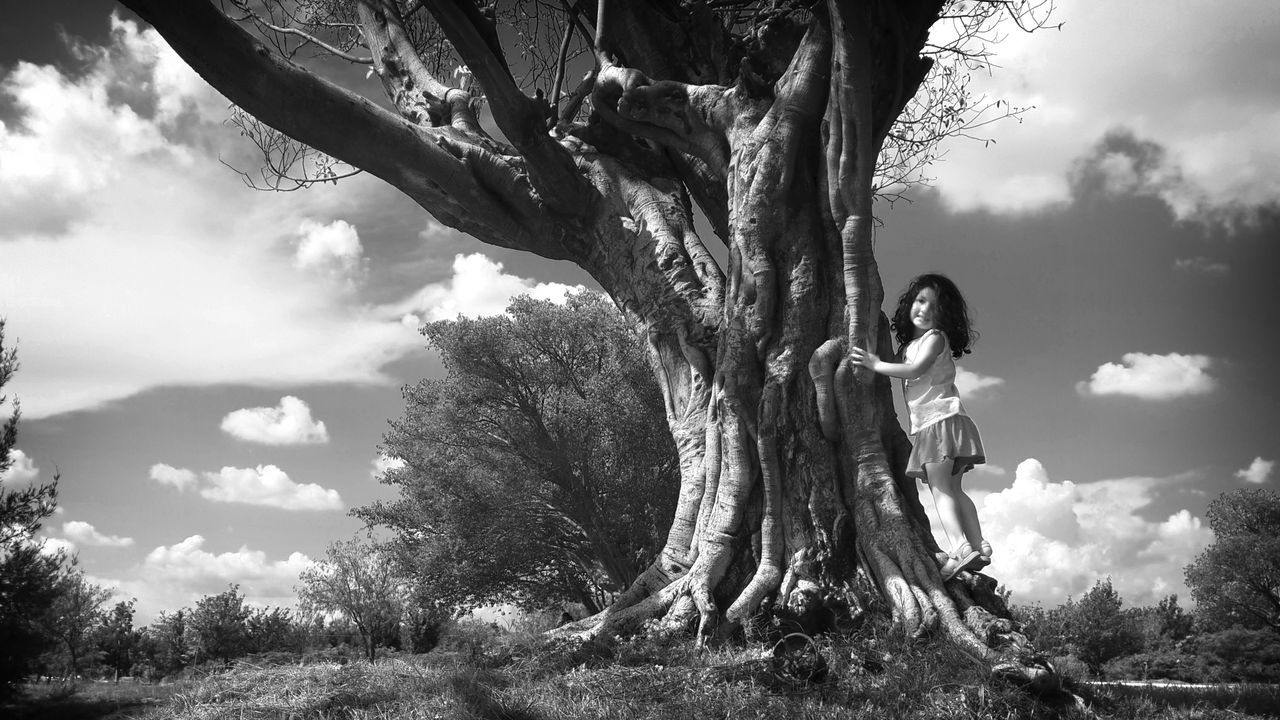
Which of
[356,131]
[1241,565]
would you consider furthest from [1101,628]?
[356,131]

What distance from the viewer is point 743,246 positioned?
6.20 meters

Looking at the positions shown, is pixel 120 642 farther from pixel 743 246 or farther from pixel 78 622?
pixel 743 246

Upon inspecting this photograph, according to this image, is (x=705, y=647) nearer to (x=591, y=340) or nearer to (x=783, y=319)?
(x=783, y=319)

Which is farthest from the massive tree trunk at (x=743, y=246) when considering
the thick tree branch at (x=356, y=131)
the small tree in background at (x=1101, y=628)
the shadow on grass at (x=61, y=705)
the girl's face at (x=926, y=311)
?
the small tree in background at (x=1101, y=628)

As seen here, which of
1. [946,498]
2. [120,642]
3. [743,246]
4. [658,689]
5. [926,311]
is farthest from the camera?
[120,642]

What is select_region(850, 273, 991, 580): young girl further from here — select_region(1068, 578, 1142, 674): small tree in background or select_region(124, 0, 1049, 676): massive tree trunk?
select_region(1068, 578, 1142, 674): small tree in background

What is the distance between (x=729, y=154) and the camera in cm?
688

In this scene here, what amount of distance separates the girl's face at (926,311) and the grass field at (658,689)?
6.65ft

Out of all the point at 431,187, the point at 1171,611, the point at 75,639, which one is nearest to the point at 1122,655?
the point at 1171,611

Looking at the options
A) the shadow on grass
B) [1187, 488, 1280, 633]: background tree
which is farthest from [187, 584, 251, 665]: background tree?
[1187, 488, 1280, 633]: background tree

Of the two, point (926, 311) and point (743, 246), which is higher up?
point (743, 246)

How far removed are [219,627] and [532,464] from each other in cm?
1468

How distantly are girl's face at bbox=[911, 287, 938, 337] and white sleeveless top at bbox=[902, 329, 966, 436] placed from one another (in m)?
0.10

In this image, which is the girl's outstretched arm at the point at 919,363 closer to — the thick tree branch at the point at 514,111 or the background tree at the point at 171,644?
the thick tree branch at the point at 514,111
